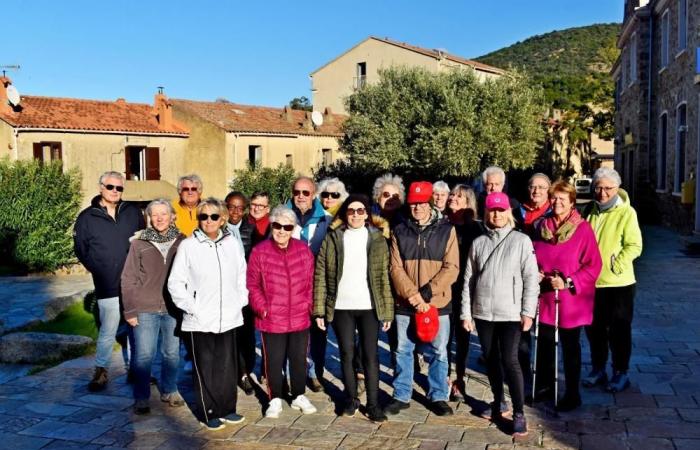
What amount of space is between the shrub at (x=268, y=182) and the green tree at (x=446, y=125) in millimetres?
3249

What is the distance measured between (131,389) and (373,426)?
2237mm

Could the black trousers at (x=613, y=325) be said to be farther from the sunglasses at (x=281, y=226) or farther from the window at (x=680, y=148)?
the window at (x=680, y=148)

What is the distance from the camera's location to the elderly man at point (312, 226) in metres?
5.47

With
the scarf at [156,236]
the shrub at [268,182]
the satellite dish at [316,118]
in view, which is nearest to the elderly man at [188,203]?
the scarf at [156,236]

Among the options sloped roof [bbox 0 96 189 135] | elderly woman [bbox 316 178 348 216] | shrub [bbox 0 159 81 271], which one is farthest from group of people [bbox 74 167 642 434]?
sloped roof [bbox 0 96 189 135]

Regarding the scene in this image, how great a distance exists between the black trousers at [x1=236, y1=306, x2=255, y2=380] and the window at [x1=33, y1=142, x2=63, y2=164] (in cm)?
2185

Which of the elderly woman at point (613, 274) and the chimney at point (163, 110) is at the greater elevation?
the chimney at point (163, 110)

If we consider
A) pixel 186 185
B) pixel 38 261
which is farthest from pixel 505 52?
pixel 186 185

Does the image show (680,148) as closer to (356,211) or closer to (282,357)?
(356,211)

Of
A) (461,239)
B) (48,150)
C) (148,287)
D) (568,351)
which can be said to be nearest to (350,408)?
(461,239)

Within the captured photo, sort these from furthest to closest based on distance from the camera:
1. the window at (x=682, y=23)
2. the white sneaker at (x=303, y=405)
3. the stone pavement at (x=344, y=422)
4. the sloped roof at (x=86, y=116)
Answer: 1. the sloped roof at (x=86, y=116)
2. the window at (x=682, y=23)
3. the white sneaker at (x=303, y=405)
4. the stone pavement at (x=344, y=422)

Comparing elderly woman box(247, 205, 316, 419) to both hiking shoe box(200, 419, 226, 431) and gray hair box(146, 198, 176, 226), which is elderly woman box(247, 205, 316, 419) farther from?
gray hair box(146, 198, 176, 226)

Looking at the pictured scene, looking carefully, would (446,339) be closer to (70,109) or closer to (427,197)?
(427,197)

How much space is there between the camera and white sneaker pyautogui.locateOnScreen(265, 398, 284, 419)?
4.92 metres
